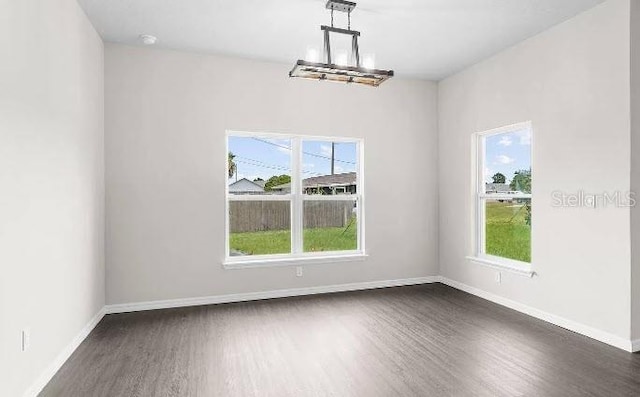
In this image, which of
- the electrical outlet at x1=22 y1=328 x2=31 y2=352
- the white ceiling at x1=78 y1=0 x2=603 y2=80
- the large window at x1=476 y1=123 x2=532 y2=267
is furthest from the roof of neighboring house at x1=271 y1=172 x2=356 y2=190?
the electrical outlet at x1=22 y1=328 x2=31 y2=352

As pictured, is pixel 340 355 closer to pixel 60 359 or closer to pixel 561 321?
pixel 60 359

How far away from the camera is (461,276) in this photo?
16.7 ft

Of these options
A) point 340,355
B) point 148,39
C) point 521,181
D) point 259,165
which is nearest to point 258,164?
point 259,165

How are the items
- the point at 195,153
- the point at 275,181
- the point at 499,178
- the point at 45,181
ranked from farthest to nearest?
the point at 275,181
the point at 499,178
the point at 195,153
the point at 45,181

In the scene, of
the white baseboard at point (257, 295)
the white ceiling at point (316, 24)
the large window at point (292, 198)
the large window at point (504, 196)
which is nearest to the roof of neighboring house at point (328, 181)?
the large window at point (292, 198)

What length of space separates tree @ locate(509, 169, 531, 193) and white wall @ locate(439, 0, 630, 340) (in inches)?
7.5

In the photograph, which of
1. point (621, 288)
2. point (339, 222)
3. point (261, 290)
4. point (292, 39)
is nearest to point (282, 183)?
point (339, 222)

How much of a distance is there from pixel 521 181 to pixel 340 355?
280 cm

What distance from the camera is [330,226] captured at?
5.13m

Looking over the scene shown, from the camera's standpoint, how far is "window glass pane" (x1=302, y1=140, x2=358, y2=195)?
5.00 meters

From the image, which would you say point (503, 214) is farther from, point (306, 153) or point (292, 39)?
point (292, 39)

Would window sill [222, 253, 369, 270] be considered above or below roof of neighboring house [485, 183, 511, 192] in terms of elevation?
below

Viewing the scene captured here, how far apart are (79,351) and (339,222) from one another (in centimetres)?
315

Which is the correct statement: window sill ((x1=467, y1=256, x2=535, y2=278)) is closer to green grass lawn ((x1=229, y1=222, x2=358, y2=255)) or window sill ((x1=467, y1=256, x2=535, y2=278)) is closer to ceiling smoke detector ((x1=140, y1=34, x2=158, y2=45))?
green grass lawn ((x1=229, y1=222, x2=358, y2=255))
